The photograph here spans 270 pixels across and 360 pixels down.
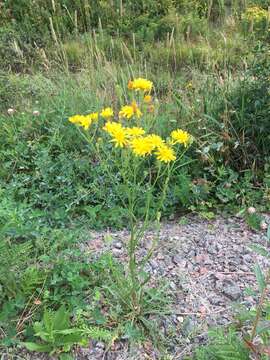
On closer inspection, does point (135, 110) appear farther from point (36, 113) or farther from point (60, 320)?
point (36, 113)

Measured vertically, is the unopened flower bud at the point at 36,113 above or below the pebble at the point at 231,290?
above

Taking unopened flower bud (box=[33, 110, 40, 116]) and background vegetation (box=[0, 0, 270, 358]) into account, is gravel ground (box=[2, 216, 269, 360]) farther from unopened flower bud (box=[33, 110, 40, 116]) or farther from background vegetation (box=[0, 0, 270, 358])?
unopened flower bud (box=[33, 110, 40, 116])

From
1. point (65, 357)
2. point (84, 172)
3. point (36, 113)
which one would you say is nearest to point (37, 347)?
A: point (65, 357)

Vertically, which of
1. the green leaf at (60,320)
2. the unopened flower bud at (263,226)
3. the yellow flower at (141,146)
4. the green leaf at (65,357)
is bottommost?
the unopened flower bud at (263,226)

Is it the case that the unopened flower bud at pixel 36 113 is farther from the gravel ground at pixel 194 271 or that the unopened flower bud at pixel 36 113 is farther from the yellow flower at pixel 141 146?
the yellow flower at pixel 141 146

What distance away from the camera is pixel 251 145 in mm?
3092

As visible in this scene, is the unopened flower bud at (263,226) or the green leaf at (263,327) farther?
the unopened flower bud at (263,226)

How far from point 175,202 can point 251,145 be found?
67cm

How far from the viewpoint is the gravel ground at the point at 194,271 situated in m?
2.00

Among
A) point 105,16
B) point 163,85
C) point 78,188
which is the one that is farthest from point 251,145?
point 105,16

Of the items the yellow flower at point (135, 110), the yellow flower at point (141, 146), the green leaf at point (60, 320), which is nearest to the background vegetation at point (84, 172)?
the green leaf at point (60, 320)

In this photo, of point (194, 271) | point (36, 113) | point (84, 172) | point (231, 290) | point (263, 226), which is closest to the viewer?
point (231, 290)

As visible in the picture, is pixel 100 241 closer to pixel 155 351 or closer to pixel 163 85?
pixel 155 351

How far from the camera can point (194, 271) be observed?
92.1 inches
